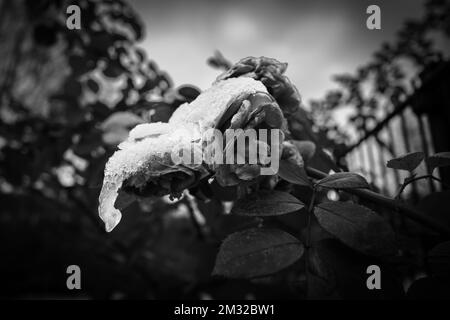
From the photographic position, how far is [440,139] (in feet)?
4.48

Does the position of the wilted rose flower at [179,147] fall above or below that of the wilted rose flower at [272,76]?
below

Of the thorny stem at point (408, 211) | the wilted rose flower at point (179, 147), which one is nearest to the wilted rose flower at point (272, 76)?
the wilted rose flower at point (179, 147)

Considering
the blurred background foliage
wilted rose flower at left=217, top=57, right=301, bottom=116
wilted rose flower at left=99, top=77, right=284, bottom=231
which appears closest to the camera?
wilted rose flower at left=99, top=77, right=284, bottom=231

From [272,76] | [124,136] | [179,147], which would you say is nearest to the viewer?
[179,147]

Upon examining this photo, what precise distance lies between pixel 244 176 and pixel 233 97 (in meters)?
0.11

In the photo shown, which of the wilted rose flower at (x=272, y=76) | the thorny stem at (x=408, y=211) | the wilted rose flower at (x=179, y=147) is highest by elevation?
the wilted rose flower at (x=272, y=76)

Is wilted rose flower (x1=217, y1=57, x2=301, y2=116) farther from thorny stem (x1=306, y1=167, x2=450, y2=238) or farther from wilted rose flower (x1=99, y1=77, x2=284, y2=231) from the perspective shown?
thorny stem (x1=306, y1=167, x2=450, y2=238)

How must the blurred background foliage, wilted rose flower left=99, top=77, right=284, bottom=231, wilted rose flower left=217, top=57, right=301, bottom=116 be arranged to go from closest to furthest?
wilted rose flower left=99, top=77, right=284, bottom=231
wilted rose flower left=217, top=57, right=301, bottom=116
the blurred background foliage

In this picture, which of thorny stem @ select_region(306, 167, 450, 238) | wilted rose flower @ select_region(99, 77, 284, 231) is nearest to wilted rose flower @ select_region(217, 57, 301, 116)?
wilted rose flower @ select_region(99, 77, 284, 231)

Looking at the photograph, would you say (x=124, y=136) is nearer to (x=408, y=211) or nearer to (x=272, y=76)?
(x=272, y=76)

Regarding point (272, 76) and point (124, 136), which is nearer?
point (272, 76)

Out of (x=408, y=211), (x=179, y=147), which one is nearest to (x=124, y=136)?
(x=179, y=147)

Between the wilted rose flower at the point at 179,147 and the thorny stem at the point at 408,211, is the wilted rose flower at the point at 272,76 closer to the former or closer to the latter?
the wilted rose flower at the point at 179,147
